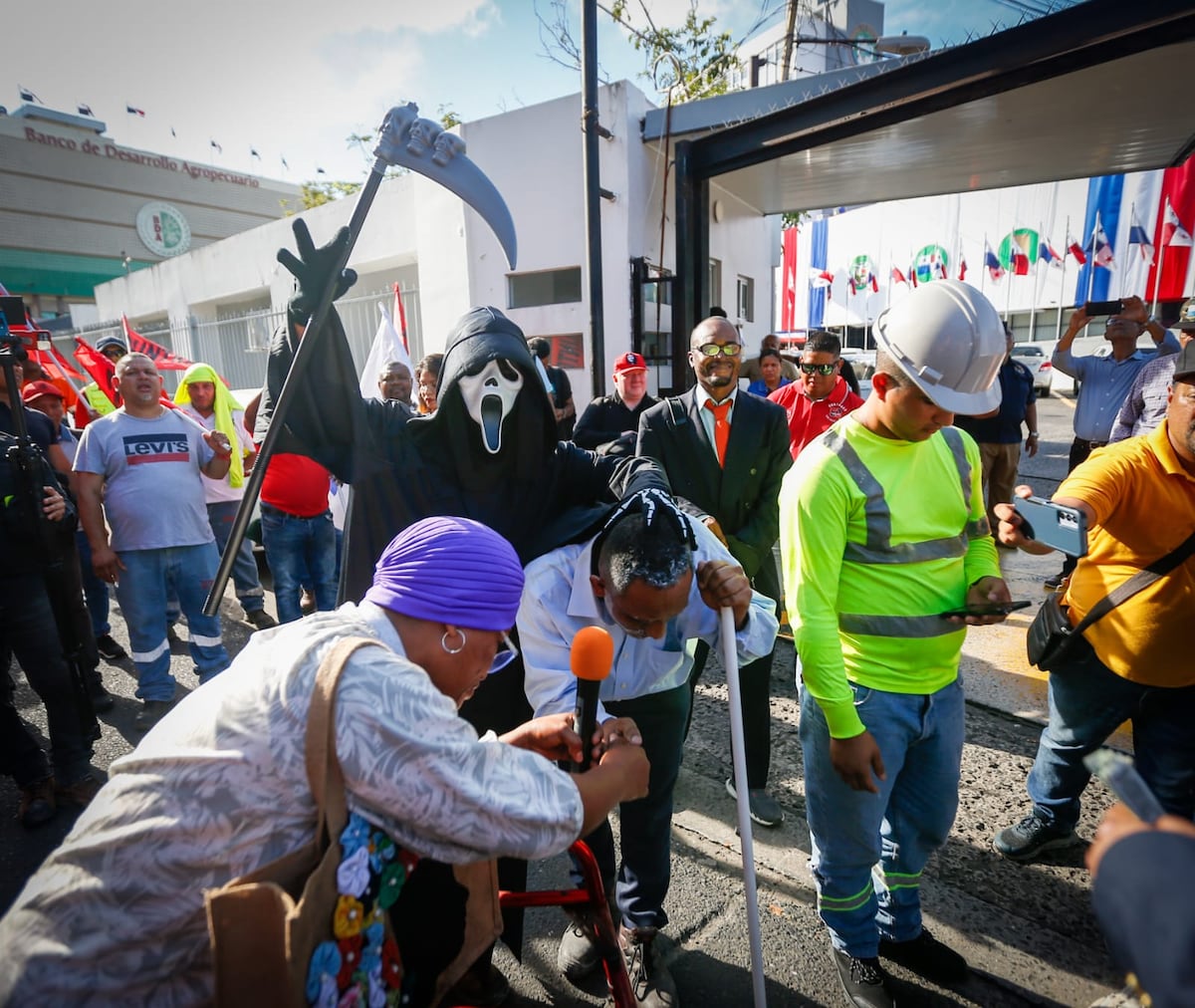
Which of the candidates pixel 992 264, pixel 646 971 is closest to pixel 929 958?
pixel 646 971

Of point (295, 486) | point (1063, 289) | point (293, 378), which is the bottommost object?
point (295, 486)

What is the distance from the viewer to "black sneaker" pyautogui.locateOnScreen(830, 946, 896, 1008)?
6.44ft

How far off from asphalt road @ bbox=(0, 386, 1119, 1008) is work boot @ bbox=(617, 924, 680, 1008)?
0.10 meters

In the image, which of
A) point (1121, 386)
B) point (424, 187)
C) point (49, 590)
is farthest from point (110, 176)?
point (1121, 386)

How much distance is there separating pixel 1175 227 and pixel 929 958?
2444 cm

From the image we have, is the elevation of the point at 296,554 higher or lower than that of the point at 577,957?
higher

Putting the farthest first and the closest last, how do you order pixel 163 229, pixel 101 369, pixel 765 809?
1. pixel 163 229
2. pixel 101 369
3. pixel 765 809

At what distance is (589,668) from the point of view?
1317 mm

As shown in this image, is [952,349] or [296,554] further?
[296,554]

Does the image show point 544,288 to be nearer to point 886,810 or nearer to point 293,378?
point 293,378

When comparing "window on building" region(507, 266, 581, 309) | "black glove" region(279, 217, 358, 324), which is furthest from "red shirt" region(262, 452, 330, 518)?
"window on building" region(507, 266, 581, 309)

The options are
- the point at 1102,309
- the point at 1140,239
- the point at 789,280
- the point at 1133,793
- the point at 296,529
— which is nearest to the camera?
the point at 1133,793

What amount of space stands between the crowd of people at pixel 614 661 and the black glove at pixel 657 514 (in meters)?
0.01

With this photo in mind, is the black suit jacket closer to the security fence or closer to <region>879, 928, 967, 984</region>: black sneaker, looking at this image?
<region>879, 928, 967, 984</region>: black sneaker
